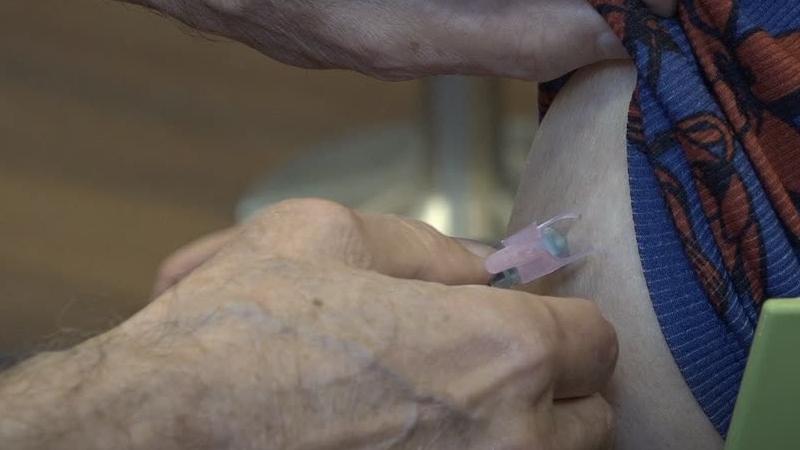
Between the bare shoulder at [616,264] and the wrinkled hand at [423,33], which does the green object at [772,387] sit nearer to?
the bare shoulder at [616,264]

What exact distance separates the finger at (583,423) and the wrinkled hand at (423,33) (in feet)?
0.92

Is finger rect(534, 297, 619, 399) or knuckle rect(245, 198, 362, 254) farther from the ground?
knuckle rect(245, 198, 362, 254)

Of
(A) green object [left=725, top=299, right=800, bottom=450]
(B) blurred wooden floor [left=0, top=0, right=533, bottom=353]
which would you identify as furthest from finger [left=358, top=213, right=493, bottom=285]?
(B) blurred wooden floor [left=0, top=0, right=533, bottom=353]

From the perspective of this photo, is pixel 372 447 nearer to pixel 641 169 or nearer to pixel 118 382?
pixel 118 382

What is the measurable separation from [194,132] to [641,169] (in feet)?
4.97

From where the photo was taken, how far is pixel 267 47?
106 centimetres

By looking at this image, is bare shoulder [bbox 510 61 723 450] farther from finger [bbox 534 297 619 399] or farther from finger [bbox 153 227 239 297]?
finger [bbox 153 227 239 297]

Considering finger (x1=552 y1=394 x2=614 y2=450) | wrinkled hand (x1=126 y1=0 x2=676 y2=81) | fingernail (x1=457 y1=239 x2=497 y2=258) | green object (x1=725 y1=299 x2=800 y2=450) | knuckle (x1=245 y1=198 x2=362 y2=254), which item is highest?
wrinkled hand (x1=126 y1=0 x2=676 y2=81)

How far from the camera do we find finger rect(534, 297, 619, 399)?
2.43 ft

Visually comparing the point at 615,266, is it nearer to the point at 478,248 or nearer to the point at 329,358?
the point at 478,248

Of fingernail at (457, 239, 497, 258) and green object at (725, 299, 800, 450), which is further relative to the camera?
fingernail at (457, 239, 497, 258)

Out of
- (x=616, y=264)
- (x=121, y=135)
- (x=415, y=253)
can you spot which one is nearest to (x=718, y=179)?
(x=616, y=264)

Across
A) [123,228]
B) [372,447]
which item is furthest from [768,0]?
[123,228]

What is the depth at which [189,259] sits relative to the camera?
78 centimetres
